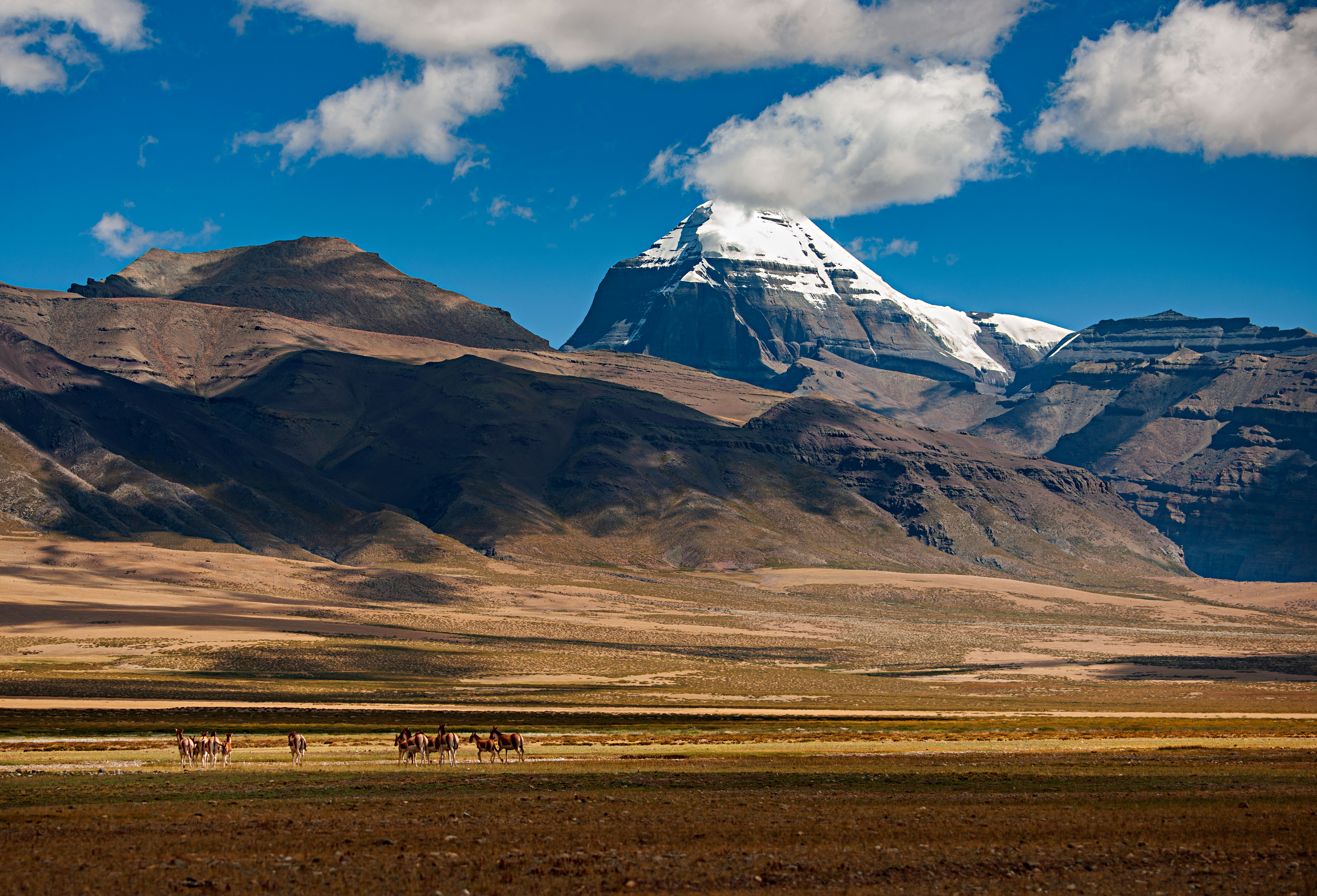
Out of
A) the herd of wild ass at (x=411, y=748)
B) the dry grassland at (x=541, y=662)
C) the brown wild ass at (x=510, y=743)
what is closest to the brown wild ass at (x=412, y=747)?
the herd of wild ass at (x=411, y=748)

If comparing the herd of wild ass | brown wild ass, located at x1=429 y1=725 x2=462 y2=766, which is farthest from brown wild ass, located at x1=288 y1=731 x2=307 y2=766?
brown wild ass, located at x1=429 y1=725 x2=462 y2=766

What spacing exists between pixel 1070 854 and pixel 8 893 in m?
22.8

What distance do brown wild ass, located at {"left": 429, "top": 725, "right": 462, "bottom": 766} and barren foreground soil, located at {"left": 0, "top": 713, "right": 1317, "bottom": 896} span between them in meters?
1.78

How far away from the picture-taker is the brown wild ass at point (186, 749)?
4412 cm

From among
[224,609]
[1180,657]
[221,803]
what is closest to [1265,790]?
[221,803]

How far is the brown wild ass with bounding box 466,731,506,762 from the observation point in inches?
1876

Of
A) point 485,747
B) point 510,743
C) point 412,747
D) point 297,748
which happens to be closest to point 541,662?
point 510,743

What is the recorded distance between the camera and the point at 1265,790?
1538 inches

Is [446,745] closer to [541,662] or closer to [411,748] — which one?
[411,748]

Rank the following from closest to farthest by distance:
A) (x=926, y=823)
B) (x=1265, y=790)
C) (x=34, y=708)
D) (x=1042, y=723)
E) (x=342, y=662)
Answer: (x=926, y=823) → (x=1265, y=790) → (x=34, y=708) → (x=1042, y=723) → (x=342, y=662)

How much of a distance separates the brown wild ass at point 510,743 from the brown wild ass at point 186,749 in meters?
11.3

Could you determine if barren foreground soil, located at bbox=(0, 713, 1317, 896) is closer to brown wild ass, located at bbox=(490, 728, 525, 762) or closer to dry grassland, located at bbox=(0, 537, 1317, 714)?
brown wild ass, located at bbox=(490, 728, 525, 762)

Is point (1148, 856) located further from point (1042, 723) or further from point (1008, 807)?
point (1042, 723)

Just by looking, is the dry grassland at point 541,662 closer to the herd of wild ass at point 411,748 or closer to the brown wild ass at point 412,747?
the herd of wild ass at point 411,748
